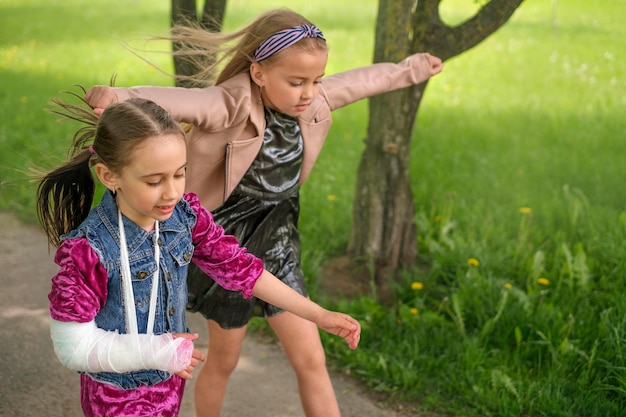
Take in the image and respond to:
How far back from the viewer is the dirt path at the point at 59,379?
3.40 metres

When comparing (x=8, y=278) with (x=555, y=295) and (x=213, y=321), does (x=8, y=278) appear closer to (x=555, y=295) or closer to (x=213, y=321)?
(x=213, y=321)

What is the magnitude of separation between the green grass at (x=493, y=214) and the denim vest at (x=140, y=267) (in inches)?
23.6

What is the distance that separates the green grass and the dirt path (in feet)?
0.80

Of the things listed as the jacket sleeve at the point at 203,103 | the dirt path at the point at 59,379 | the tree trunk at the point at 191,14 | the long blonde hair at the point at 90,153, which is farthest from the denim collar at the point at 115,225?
the tree trunk at the point at 191,14

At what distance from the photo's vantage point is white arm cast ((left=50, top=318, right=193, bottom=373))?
1.95 meters

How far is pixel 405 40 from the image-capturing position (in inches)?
160

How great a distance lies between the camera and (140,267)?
211 centimetres

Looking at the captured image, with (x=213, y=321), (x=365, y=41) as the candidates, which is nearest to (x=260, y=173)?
(x=213, y=321)

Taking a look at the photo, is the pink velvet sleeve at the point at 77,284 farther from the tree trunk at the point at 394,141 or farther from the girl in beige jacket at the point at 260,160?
the tree trunk at the point at 394,141

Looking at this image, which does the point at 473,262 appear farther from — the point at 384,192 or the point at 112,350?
the point at 112,350

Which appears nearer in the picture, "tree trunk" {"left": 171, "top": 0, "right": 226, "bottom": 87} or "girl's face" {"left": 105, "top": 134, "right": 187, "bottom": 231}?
"girl's face" {"left": 105, "top": 134, "right": 187, "bottom": 231}

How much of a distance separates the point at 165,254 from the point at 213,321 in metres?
0.84

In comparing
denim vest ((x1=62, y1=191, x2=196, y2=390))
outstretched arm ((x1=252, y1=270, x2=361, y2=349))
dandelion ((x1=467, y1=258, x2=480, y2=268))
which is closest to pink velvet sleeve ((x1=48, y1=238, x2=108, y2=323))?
denim vest ((x1=62, y1=191, x2=196, y2=390))

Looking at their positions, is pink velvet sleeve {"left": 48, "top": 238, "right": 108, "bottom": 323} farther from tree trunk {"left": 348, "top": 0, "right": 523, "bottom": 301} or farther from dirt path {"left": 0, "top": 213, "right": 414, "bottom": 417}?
tree trunk {"left": 348, "top": 0, "right": 523, "bottom": 301}
